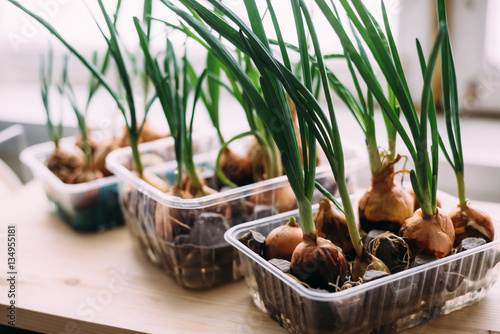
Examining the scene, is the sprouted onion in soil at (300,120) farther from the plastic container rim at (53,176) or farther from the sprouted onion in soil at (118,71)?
the plastic container rim at (53,176)

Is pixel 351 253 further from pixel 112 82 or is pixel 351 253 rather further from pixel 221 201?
pixel 112 82

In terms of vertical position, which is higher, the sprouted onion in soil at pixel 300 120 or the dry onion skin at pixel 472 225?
the sprouted onion in soil at pixel 300 120

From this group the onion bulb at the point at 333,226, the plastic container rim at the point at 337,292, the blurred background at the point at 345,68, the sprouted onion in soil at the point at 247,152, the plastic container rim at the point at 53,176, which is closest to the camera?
the plastic container rim at the point at 337,292

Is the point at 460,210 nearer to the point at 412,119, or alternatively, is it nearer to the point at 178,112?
the point at 412,119

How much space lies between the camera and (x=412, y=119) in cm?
57

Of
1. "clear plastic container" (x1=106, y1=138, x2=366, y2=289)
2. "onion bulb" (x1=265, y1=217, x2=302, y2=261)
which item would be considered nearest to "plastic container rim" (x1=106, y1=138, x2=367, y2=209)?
"clear plastic container" (x1=106, y1=138, x2=366, y2=289)

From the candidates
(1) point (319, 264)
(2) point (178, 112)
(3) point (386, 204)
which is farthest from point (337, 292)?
(2) point (178, 112)

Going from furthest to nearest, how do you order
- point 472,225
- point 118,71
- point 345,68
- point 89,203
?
point 345,68 < point 89,203 < point 118,71 < point 472,225

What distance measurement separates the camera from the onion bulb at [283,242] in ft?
2.02

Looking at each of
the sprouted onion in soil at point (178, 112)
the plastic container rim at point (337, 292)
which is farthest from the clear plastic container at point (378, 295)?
the sprouted onion in soil at point (178, 112)

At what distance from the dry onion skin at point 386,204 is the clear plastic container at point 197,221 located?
0.12m

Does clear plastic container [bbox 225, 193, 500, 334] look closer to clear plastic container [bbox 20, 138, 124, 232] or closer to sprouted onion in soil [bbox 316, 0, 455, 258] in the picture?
sprouted onion in soil [bbox 316, 0, 455, 258]

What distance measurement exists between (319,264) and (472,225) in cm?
20

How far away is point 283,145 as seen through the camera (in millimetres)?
579
